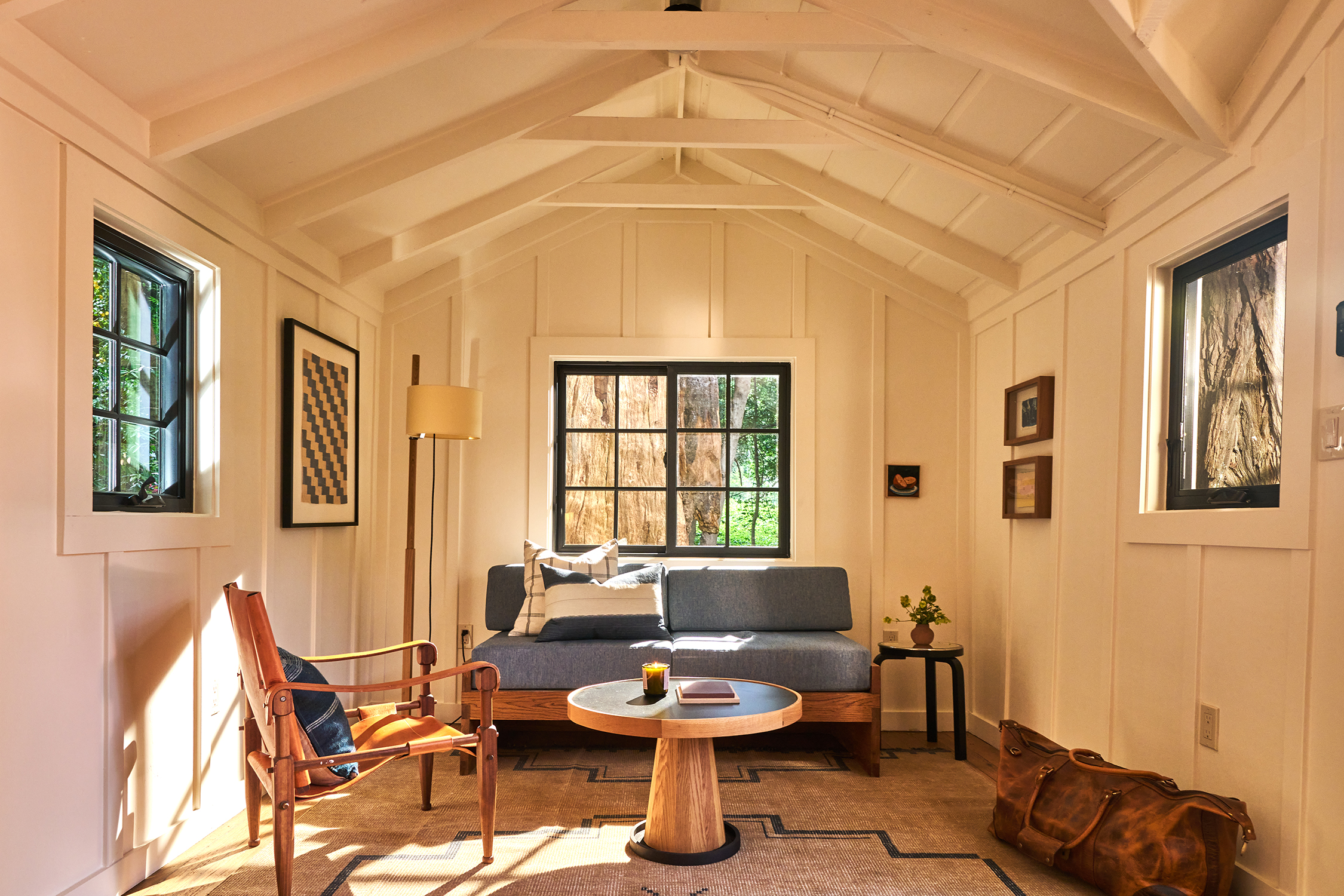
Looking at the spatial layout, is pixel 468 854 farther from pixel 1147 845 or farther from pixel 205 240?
pixel 205 240

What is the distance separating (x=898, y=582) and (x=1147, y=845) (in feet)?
8.60

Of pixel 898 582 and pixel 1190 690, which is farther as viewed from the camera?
pixel 898 582

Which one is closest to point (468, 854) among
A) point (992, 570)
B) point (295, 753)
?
point (295, 753)

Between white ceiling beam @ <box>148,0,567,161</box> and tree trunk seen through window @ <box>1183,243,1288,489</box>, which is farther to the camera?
white ceiling beam @ <box>148,0,567,161</box>

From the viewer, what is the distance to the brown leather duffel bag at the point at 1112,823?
253 cm

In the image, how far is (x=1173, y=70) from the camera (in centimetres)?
250

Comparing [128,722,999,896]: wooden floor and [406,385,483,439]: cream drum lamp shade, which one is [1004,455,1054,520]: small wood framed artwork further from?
[406,385,483,439]: cream drum lamp shade

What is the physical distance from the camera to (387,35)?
292cm

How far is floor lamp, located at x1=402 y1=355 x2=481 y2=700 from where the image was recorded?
4.60m

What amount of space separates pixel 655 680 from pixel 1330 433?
2.27 m

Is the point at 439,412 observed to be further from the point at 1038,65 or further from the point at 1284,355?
the point at 1284,355

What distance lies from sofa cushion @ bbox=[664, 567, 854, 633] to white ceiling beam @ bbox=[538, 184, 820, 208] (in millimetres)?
2016

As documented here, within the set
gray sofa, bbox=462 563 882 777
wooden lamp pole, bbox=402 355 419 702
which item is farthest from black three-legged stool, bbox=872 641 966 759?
wooden lamp pole, bbox=402 355 419 702

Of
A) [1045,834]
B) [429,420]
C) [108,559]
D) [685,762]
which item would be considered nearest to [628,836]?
[685,762]
